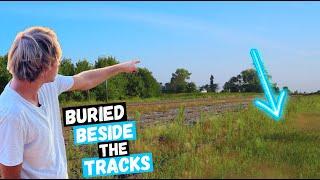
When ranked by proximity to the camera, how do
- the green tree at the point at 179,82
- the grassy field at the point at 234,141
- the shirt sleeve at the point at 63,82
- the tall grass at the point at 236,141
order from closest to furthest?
the shirt sleeve at the point at 63,82 → the grassy field at the point at 234,141 → the tall grass at the point at 236,141 → the green tree at the point at 179,82

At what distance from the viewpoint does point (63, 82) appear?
2992 mm

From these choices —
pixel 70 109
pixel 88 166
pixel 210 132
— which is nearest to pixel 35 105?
pixel 88 166

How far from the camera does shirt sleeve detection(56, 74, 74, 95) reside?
2963mm

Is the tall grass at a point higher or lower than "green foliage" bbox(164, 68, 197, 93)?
lower

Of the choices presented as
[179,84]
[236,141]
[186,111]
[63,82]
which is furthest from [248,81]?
[186,111]

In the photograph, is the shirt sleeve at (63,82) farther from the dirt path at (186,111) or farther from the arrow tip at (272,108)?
the dirt path at (186,111)

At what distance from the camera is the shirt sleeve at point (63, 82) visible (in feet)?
9.72

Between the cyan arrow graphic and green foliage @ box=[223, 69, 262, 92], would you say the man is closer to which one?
the cyan arrow graphic

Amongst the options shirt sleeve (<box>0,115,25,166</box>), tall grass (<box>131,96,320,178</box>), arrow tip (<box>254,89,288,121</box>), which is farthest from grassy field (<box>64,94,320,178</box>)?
arrow tip (<box>254,89,288,121</box>)

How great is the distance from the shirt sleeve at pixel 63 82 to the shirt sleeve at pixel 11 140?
0.58 metres

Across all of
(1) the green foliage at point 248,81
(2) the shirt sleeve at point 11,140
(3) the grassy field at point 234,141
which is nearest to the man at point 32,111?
(2) the shirt sleeve at point 11,140

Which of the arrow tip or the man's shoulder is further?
the man's shoulder

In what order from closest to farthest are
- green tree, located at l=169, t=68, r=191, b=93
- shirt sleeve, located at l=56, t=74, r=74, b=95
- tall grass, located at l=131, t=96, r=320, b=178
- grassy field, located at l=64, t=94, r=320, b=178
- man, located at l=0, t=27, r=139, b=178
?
1. man, located at l=0, t=27, r=139, b=178
2. shirt sleeve, located at l=56, t=74, r=74, b=95
3. grassy field, located at l=64, t=94, r=320, b=178
4. tall grass, located at l=131, t=96, r=320, b=178
5. green tree, located at l=169, t=68, r=191, b=93

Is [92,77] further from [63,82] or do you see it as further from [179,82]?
[179,82]
